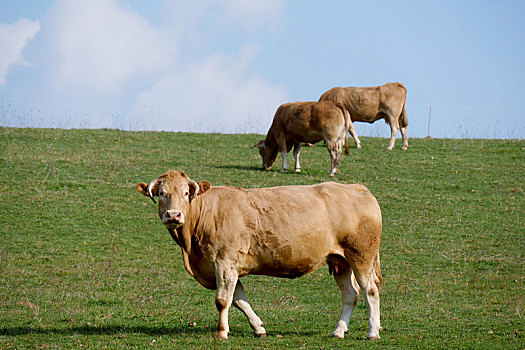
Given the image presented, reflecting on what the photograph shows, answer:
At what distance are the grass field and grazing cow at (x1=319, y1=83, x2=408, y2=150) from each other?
5.29 ft

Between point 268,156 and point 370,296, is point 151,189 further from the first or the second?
point 268,156

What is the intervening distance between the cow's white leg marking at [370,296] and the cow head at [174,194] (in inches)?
107

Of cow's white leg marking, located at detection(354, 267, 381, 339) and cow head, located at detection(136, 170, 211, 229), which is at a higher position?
cow head, located at detection(136, 170, 211, 229)

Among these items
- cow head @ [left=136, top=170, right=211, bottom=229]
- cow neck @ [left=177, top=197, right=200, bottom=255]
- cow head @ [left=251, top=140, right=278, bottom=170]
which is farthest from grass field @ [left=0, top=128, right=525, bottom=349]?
cow head @ [left=136, top=170, right=211, bottom=229]

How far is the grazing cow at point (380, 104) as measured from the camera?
96.7 ft

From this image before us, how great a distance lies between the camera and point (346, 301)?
9836 millimetres

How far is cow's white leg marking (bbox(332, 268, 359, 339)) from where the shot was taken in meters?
9.55

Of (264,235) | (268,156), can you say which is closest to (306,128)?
(268,156)

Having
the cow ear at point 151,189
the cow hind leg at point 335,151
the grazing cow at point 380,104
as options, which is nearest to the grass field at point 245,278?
the cow hind leg at point 335,151

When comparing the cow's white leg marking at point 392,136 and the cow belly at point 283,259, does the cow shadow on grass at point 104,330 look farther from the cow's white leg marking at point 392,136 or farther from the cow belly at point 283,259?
the cow's white leg marking at point 392,136

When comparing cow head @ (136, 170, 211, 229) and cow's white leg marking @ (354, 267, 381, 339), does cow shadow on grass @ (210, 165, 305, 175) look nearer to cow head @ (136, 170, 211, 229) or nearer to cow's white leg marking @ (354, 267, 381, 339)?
cow's white leg marking @ (354, 267, 381, 339)

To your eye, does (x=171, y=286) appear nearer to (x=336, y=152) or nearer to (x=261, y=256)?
(x=261, y=256)

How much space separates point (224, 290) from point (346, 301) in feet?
6.54

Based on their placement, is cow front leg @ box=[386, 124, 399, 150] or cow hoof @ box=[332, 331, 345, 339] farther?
cow front leg @ box=[386, 124, 399, 150]
